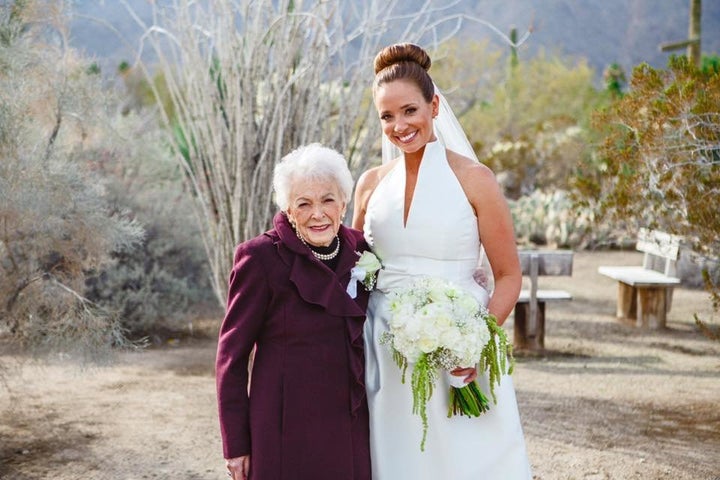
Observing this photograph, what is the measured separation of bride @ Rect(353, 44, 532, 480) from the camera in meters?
2.51

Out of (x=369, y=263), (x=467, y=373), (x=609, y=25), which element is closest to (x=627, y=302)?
(x=467, y=373)

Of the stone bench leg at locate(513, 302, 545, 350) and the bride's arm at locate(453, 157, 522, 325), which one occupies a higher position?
the bride's arm at locate(453, 157, 522, 325)

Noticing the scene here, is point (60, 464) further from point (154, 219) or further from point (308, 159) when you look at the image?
point (154, 219)

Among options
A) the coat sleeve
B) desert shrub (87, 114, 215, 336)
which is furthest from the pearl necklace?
desert shrub (87, 114, 215, 336)

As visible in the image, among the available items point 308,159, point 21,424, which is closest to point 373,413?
point 308,159

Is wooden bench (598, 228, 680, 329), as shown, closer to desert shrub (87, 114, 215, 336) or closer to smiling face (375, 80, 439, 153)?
desert shrub (87, 114, 215, 336)

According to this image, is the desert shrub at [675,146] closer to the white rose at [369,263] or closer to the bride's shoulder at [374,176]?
the bride's shoulder at [374,176]

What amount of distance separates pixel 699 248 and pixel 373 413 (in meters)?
4.01

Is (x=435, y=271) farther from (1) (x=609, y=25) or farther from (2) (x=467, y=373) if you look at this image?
(1) (x=609, y=25)

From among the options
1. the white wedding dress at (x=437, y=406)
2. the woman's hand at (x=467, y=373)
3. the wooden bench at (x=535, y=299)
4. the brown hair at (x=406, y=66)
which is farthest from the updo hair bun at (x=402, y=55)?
the wooden bench at (x=535, y=299)

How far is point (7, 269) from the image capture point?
4.98 m

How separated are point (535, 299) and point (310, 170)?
5134mm

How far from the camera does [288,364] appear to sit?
7.43ft

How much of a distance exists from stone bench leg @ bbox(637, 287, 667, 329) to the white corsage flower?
21.0ft
